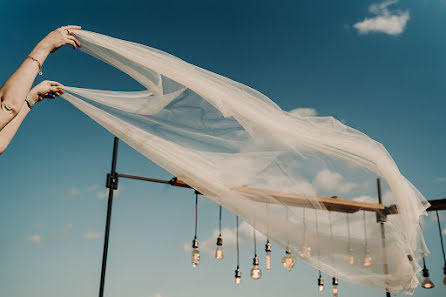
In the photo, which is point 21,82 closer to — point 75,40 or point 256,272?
point 75,40

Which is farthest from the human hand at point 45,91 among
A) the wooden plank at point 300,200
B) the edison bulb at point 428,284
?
the edison bulb at point 428,284

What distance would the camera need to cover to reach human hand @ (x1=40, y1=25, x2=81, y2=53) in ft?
4.33

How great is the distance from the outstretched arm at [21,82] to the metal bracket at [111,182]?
182cm

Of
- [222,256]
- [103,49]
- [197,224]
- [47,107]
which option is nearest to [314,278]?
[222,256]

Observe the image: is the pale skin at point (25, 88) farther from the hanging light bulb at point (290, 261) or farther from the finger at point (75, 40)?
the hanging light bulb at point (290, 261)

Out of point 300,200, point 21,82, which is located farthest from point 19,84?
point 300,200

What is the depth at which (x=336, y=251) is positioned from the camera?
1.53m

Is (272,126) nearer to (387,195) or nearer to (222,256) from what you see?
(387,195)

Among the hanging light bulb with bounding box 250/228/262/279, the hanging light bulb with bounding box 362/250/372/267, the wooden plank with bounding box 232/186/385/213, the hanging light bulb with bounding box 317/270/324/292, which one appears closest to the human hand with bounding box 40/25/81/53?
the wooden plank with bounding box 232/186/385/213

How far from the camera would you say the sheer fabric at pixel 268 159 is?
146cm

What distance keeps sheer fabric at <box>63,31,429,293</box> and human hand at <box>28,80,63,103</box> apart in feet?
0.21

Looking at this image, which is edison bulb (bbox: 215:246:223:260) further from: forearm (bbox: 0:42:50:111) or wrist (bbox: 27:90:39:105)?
forearm (bbox: 0:42:50:111)

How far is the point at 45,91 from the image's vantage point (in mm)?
1450

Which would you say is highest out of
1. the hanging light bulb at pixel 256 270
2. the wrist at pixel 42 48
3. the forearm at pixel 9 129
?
the wrist at pixel 42 48
